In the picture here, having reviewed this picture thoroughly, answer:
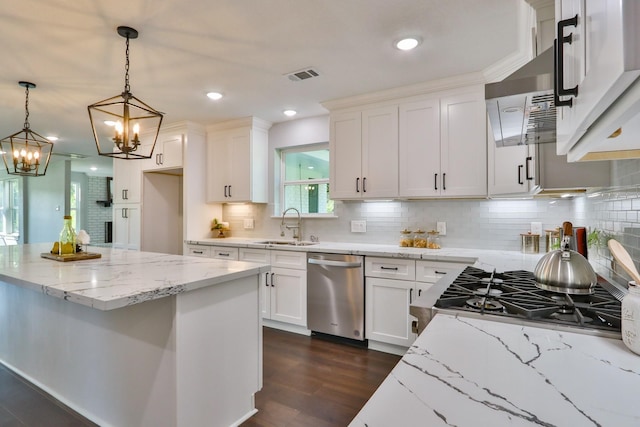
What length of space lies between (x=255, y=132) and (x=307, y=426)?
328cm

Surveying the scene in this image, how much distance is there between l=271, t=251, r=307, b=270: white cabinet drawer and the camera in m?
3.37

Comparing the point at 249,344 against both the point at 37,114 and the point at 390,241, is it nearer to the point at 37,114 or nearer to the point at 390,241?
the point at 390,241

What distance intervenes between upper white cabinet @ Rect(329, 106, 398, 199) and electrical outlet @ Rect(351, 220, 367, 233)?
1.34 feet

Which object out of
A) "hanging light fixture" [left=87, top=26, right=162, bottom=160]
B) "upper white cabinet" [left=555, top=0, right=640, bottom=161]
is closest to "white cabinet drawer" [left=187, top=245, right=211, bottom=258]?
"hanging light fixture" [left=87, top=26, right=162, bottom=160]

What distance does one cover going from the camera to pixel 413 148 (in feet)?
10.2

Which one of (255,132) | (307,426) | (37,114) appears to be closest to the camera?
(307,426)

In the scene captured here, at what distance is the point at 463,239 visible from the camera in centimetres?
320

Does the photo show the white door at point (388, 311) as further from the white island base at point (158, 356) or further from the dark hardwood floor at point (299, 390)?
the white island base at point (158, 356)

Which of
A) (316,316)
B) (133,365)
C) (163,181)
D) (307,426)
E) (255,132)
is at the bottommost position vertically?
(307,426)

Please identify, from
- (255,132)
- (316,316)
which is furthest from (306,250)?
(255,132)

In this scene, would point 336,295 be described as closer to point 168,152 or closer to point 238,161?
point 238,161

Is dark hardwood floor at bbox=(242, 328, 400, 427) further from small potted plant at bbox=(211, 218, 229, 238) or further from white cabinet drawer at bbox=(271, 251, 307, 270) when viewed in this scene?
small potted plant at bbox=(211, 218, 229, 238)

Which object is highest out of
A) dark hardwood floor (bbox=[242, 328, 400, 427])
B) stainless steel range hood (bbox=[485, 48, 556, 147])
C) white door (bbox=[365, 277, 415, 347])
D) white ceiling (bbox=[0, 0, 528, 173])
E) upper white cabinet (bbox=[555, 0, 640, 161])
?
white ceiling (bbox=[0, 0, 528, 173])

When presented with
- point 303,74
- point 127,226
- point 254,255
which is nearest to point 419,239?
point 254,255
